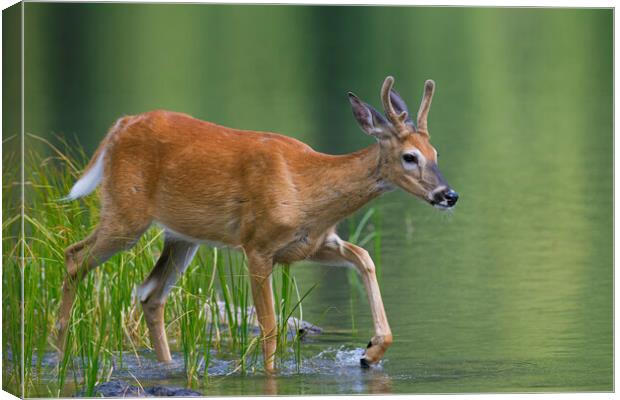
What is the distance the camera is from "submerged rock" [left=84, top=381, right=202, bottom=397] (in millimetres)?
13305

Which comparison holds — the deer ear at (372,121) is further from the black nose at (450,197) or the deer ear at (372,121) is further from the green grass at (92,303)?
the green grass at (92,303)

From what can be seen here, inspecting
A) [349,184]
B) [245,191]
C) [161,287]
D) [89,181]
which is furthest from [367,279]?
[89,181]

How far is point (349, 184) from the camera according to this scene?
13867 millimetres

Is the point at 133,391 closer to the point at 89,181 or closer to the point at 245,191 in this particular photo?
the point at 245,191

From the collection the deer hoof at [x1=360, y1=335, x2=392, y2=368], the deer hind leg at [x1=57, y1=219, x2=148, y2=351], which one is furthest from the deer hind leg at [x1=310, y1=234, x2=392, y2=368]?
the deer hind leg at [x1=57, y1=219, x2=148, y2=351]

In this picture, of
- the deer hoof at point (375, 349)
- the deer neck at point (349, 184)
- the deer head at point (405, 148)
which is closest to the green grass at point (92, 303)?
the deer hoof at point (375, 349)

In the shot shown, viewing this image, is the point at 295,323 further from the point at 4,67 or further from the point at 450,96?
the point at 450,96

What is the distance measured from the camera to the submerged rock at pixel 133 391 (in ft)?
43.7

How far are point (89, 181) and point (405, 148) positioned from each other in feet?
6.74

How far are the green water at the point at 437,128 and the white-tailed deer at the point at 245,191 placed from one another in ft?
2.00

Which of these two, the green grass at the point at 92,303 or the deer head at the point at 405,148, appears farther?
the deer head at the point at 405,148

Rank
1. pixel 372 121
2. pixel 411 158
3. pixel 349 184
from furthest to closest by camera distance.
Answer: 1. pixel 349 184
2. pixel 372 121
3. pixel 411 158

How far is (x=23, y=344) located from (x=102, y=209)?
1429 millimetres

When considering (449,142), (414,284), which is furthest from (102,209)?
(449,142)
